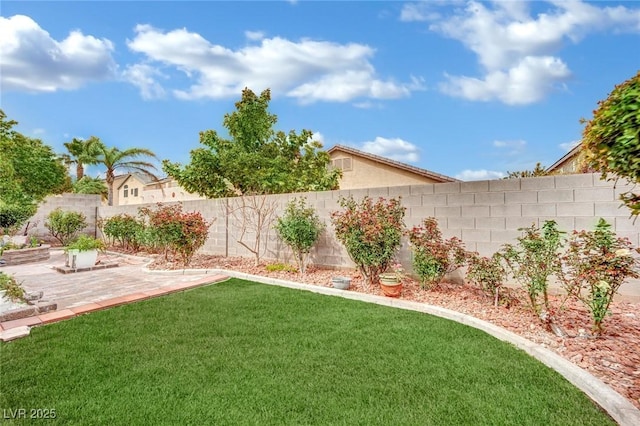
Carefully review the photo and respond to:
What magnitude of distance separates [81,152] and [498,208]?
30.8 m

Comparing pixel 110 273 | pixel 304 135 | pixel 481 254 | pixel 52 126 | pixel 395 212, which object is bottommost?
pixel 110 273

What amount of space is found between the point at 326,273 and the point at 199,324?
3748mm

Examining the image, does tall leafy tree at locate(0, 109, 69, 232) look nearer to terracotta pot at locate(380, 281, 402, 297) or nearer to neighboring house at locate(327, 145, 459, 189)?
neighboring house at locate(327, 145, 459, 189)

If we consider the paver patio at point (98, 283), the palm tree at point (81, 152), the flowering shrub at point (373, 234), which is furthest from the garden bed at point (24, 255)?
the palm tree at point (81, 152)

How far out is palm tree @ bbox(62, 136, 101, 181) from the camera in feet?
80.0

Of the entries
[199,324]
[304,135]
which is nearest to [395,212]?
[199,324]

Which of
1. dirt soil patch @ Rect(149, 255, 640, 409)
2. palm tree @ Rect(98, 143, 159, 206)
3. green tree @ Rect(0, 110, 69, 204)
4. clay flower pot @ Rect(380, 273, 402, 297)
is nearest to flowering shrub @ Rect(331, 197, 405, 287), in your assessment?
dirt soil patch @ Rect(149, 255, 640, 409)

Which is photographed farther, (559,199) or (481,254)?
(481,254)

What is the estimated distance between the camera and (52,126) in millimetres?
6863

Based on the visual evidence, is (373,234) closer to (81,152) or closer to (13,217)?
(13,217)

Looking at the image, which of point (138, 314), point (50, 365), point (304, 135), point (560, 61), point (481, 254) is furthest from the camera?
point (304, 135)

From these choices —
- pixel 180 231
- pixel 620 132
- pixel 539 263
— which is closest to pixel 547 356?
pixel 539 263

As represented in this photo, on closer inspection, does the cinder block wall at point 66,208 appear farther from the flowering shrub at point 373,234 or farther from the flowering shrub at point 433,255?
the flowering shrub at point 433,255

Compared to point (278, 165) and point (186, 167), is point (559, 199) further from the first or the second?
point (186, 167)
